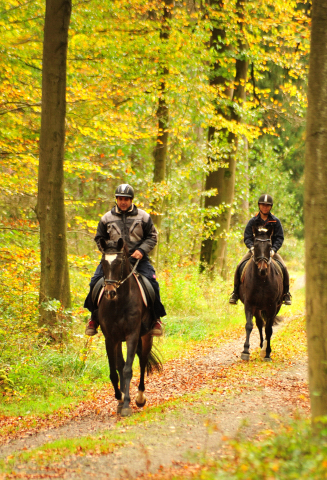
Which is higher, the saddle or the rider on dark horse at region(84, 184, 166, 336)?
the rider on dark horse at region(84, 184, 166, 336)

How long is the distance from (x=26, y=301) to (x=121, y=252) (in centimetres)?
542

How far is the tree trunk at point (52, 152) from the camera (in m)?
10.4

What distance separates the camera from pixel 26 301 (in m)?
11.5

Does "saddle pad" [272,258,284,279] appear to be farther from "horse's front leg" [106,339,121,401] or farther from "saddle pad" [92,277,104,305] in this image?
"horse's front leg" [106,339,121,401]

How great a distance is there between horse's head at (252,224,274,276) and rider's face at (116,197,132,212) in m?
3.87

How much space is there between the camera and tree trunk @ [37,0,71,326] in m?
10.4

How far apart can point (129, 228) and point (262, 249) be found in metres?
3.85

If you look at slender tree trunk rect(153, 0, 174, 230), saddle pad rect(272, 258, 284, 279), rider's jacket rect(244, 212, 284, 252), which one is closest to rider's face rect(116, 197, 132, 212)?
rider's jacket rect(244, 212, 284, 252)

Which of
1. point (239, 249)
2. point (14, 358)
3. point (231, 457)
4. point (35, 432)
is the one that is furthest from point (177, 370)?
point (239, 249)

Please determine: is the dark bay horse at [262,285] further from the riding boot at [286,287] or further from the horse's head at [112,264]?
the horse's head at [112,264]

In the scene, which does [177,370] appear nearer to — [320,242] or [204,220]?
[320,242]

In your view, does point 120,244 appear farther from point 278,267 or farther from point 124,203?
point 278,267

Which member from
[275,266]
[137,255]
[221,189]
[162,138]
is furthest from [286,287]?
[162,138]

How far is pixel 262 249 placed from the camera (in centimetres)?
1031
